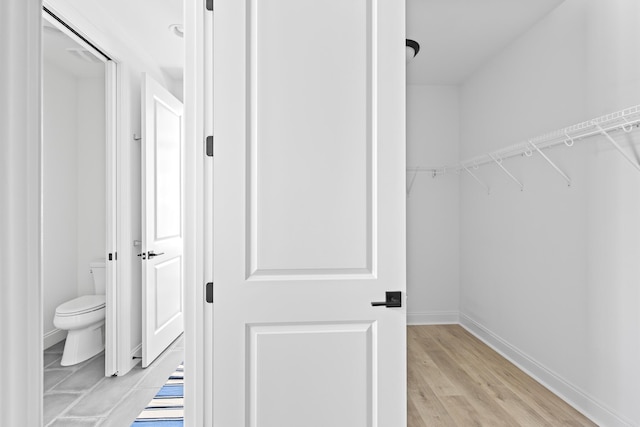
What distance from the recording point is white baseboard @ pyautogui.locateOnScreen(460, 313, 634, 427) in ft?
7.11

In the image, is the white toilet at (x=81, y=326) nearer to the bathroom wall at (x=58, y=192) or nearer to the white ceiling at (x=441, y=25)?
the bathroom wall at (x=58, y=192)

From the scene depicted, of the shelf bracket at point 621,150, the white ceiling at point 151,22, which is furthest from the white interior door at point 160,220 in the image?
the shelf bracket at point 621,150

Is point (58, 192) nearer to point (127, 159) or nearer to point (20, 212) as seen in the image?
point (127, 159)

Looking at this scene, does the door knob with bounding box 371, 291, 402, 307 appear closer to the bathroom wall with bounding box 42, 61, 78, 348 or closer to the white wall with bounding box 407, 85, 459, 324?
the white wall with bounding box 407, 85, 459, 324

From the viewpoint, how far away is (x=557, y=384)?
→ 8.58ft

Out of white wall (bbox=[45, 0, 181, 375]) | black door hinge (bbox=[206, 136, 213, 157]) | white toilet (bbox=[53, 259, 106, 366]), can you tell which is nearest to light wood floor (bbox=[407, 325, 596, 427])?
black door hinge (bbox=[206, 136, 213, 157])

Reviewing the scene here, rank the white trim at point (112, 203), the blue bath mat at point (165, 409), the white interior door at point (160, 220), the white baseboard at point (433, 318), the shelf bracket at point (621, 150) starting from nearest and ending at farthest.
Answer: the shelf bracket at point (621, 150), the blue bath mat at point (165, 409), the white trim at point (112, 203), the white interior door at point (160, 220), the white baseboard at point (433, 318)

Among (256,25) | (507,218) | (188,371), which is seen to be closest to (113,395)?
(188,371)

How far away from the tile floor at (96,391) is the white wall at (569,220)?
2759 mm

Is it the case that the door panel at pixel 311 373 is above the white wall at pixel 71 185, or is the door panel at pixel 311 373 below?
below

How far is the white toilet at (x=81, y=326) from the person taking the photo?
2930 mm

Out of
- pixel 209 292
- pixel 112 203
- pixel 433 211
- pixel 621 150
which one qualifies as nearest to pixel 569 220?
pixel 621 150

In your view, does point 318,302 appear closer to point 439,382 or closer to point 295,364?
point 295,364

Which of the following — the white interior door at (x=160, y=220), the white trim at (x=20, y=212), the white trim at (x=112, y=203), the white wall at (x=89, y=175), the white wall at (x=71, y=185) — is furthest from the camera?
the white wall at (x=89, y=175)
